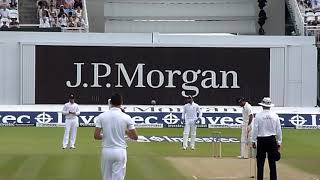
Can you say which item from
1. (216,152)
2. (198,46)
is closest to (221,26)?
(198,46)

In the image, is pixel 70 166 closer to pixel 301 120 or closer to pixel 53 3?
pixel 301 120

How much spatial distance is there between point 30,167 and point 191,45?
81.9 feet

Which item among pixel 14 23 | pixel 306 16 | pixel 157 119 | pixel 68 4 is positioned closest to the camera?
pixel 157 119

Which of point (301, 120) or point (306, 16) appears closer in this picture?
point (301, 120)

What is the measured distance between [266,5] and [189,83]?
58.1 ft

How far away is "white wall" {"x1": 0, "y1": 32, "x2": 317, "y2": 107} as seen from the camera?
42.3 m

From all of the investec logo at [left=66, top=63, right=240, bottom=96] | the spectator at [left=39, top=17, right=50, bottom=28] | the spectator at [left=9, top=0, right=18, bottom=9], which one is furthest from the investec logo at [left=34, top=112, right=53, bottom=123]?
the spectator at [left=9, top=0, right=18, bottom=9]

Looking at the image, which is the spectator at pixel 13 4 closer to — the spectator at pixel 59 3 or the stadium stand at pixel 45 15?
the stadium stand at pixel 45 15

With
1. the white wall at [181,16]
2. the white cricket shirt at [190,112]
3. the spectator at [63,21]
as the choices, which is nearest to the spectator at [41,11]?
the spectator at [63,21]

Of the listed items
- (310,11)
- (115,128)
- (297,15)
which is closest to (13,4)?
(297,15)

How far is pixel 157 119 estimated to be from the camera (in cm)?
3859

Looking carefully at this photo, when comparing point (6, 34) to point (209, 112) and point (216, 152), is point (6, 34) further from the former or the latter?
point (216, 152)

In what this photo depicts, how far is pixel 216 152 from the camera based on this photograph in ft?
78.7

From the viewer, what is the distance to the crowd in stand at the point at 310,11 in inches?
1934
